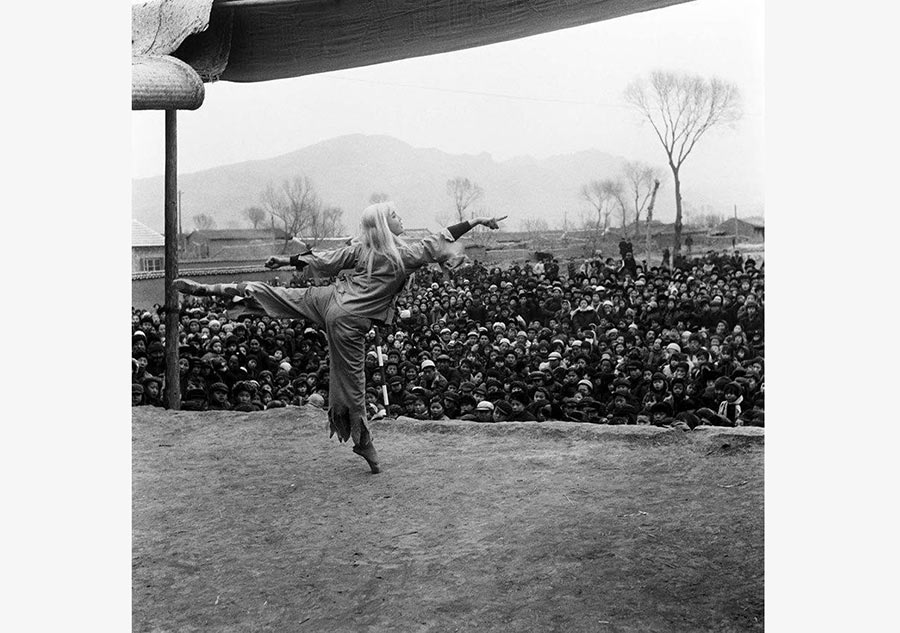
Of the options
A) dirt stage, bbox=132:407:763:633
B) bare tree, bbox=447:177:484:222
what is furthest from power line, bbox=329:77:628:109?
dirt stage, bbox=132:407:763:633

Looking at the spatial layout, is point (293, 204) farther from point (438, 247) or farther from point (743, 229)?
point (743, 229)

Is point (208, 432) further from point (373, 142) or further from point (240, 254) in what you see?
point (373, 142)

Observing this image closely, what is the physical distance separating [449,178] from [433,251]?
1.46 ft

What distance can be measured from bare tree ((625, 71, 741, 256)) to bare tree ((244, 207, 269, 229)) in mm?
2221

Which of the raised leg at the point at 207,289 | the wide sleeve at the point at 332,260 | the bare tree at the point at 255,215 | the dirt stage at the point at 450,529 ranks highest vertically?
the bare tree at the point at 255,215

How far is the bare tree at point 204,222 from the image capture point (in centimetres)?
679

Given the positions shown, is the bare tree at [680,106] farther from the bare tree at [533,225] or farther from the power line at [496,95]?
the bare tree at [533,225]

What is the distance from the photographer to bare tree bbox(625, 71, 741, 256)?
644 cm

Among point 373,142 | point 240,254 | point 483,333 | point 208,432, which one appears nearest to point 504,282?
point 483,333

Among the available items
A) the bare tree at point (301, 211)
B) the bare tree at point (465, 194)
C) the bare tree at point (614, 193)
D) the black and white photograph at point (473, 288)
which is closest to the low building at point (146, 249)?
the black and white photograph at point (473, 288)

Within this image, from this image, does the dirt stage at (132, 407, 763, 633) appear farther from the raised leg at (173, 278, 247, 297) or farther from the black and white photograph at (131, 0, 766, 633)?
the raised leg at (173, 278, 247, 297)

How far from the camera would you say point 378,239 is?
6.46 metres

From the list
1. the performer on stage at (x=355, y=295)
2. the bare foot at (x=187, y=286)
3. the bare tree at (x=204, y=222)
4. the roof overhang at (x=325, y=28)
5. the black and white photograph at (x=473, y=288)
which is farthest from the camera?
the bare tree at (x=204, y=222)

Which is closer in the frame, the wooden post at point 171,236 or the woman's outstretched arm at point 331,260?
the woman's outstretched arm at point 331,260
